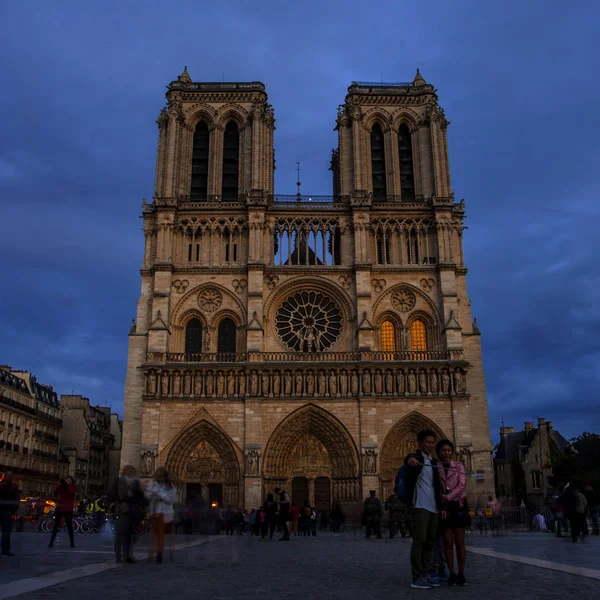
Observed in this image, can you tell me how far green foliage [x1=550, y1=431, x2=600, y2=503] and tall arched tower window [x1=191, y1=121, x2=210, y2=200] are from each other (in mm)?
24999

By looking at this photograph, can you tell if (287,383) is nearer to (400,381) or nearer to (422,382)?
(400,381)

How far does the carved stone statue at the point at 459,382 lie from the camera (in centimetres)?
3316

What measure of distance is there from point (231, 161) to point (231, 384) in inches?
512

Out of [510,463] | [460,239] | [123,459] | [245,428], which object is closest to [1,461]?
[123,459]

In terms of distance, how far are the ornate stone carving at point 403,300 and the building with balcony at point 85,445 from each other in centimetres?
2576

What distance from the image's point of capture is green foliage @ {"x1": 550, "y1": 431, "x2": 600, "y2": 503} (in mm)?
37844

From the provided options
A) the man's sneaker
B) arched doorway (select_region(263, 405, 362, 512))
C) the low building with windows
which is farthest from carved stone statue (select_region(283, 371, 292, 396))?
the man's sneaker

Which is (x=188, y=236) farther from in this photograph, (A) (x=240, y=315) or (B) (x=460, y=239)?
(B) (x=460, y=239)

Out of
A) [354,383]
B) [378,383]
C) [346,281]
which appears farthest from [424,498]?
[346,281]

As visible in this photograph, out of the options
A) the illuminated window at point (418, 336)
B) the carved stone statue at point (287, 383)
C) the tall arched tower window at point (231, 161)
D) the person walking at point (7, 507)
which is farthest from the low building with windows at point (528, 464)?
the person walking at point (7, 507)

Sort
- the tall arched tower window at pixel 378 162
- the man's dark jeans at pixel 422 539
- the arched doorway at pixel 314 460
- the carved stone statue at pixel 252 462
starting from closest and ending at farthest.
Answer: the man's dark jeans at pixel 422 539, the carved stone statue at pixel 252 462, the arched doorway at pixel 314 460, the tall arched tower window at pixel 378 162

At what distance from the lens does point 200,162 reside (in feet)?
128

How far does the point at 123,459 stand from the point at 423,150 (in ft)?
73.2

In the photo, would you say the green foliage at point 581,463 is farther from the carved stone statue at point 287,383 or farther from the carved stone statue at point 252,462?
the carved stone statue at point 252,462
